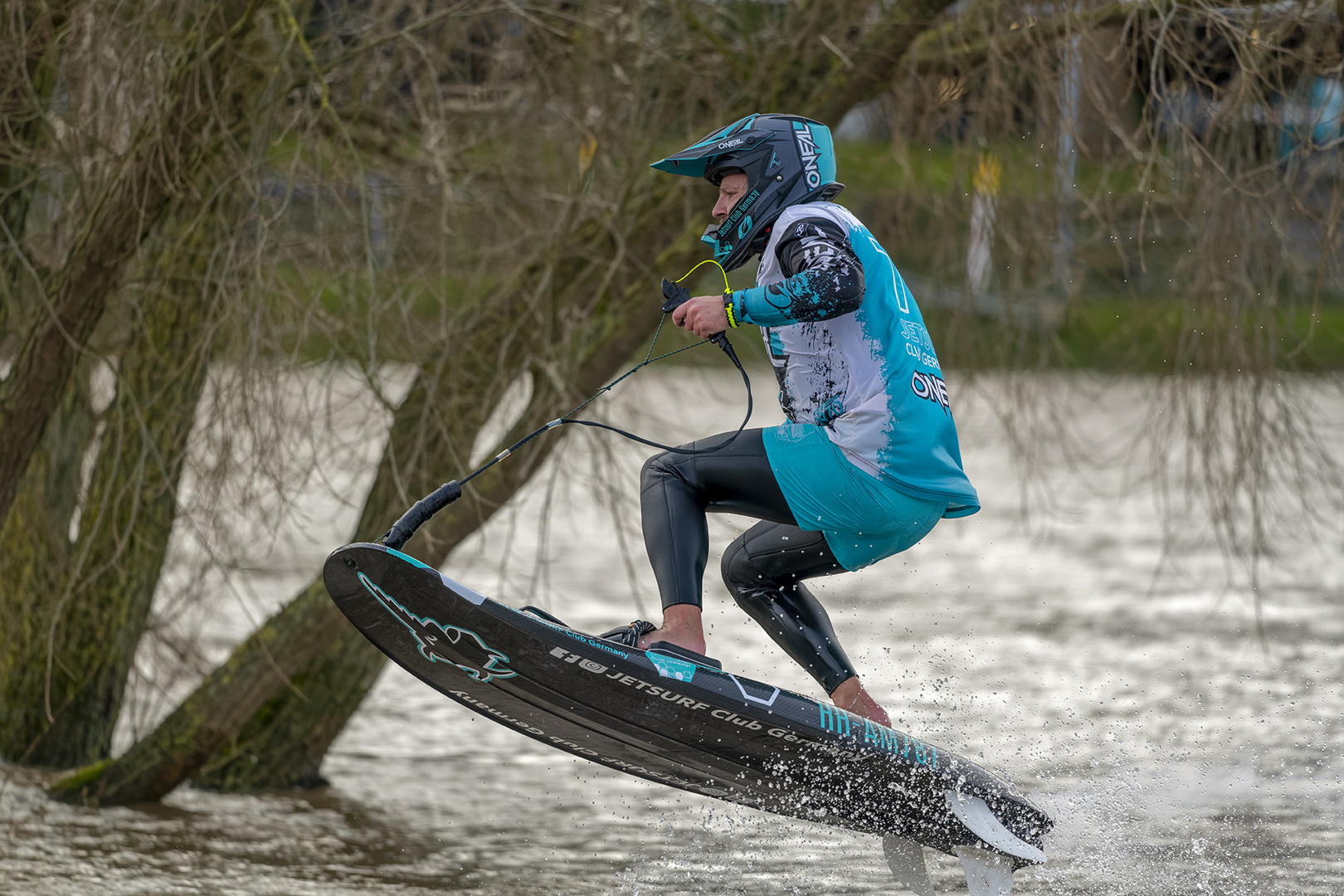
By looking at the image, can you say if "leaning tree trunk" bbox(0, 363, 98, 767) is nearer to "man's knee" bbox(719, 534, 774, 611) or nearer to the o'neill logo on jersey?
"man's knee" bbox(719, 534, 774, 611)

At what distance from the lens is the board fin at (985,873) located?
5.07 m

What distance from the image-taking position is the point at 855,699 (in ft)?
16.3

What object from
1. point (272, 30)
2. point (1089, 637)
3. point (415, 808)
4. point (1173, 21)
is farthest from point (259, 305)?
point (1089, 637)

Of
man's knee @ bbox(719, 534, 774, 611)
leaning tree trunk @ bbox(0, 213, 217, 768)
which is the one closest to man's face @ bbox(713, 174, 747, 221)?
man's knee @ bbox(719, 534, 774, 611)

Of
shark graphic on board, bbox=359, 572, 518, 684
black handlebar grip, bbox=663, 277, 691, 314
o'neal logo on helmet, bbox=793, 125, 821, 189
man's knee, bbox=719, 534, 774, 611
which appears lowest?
shark graphic on board, bbox=359, 572, 518, 684

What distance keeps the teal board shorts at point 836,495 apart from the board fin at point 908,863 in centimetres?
143

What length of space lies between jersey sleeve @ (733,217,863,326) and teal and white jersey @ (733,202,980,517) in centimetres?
4

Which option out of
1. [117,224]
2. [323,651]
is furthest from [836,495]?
[323,651]

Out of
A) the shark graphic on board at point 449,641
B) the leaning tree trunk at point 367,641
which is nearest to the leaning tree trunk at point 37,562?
the leaning tree trunk at point 367,641

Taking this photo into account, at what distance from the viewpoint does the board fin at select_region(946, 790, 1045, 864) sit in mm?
4906

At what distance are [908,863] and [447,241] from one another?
13.8ft

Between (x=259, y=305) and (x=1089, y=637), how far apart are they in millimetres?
6913

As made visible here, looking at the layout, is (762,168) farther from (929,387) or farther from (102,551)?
(102,551)

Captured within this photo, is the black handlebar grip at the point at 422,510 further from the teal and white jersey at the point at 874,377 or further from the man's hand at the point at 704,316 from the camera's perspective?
the teal and white jersey at the point at 874,377
